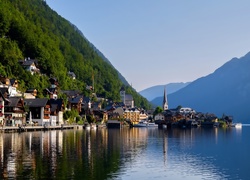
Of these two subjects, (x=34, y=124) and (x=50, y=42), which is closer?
(x=34, y=124)

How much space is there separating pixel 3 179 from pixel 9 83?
8013cm

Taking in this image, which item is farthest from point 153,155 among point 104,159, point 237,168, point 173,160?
point 237,168

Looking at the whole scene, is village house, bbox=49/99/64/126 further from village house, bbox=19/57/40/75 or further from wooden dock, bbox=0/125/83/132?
village house, bbox=19/57/40/75

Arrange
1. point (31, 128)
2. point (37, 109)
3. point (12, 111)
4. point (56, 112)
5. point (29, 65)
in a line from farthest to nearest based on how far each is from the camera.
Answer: point (29, 65) < point (56, 112) < point (37, 109) < point (12, 111) < point (31, 128)

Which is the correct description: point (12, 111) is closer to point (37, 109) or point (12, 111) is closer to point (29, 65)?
point (37, 109)

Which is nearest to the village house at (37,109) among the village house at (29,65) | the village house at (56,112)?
the village house at (56,112)

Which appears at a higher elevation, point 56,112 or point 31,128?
point 56,112

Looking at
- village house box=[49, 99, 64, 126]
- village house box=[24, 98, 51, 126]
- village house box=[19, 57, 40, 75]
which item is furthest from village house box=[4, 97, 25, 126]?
village house box=[19, 57, 40, 75]

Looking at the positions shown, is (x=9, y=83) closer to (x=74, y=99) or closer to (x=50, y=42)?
(x=74, y=99)

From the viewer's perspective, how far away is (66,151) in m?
48.8

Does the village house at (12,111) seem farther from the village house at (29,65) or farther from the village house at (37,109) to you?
the village house at (29,65)

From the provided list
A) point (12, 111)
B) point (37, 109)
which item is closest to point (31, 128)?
point (12, 111)

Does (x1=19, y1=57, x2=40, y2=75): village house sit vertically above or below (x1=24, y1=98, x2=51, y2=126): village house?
above

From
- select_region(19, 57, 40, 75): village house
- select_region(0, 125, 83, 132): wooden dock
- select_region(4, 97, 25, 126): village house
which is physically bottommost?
select_region(0, 125, 83, 132): wooden dock
